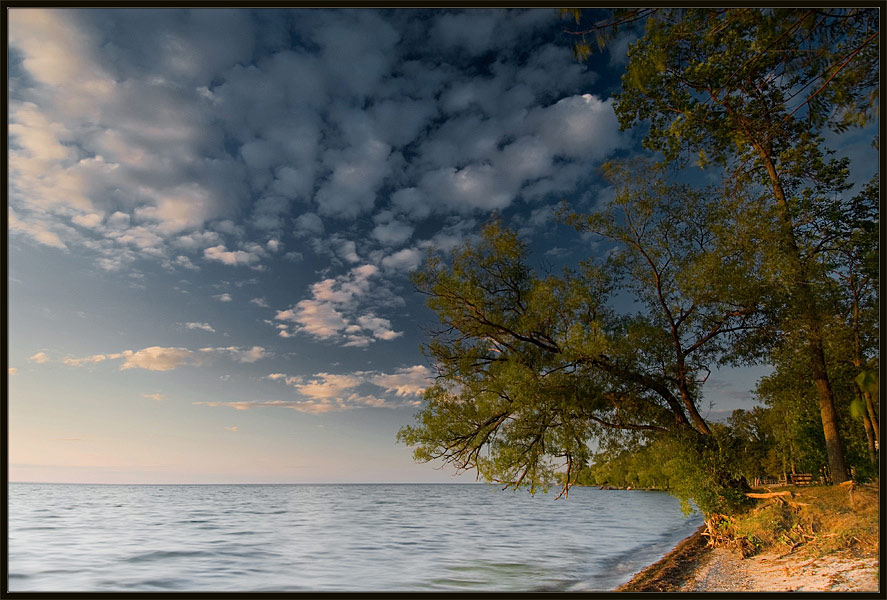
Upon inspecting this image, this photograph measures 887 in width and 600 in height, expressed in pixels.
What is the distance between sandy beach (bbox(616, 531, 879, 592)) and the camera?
8.13 meters

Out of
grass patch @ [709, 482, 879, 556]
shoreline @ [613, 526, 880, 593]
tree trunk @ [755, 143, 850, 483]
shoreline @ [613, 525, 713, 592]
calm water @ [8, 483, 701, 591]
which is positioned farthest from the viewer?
calm water @ [8, 483, 701, 591]

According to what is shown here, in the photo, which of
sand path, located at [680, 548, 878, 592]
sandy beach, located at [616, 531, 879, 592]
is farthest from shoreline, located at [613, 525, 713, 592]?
sand path, located at [680, 548, 878, 592]

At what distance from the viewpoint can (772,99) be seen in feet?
36.2

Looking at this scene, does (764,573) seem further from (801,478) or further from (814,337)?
(801,478)

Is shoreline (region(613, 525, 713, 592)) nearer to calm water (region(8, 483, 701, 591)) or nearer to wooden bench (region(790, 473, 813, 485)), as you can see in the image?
calm water (region(8, 483, 701, 591))

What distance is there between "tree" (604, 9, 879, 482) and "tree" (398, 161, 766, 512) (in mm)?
1213

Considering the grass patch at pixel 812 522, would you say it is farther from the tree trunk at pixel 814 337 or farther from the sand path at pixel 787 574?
the tree trunk at pixel 814 337

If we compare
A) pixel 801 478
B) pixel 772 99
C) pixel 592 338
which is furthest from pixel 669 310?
pixel 801 478

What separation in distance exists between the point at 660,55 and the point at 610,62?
536 centimetres

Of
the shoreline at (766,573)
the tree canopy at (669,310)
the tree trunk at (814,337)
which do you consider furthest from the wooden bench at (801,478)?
the tree trunk at (814,337)

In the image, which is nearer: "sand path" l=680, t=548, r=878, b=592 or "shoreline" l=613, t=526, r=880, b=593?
"sand path" l=680, t=548, r=878, b=592

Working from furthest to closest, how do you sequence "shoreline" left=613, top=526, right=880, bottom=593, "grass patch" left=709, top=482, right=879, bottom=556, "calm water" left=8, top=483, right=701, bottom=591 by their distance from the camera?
"calm water" left=8, top=483, right=701, bottom=591, "grass patch" left=709, top=482, right=879, bottom=556, "shoreline" left=613, top=526, right=880, bottom=593

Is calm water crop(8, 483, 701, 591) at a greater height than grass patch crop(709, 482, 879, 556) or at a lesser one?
lesser

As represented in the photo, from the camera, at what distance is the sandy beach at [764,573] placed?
8.13 metres
